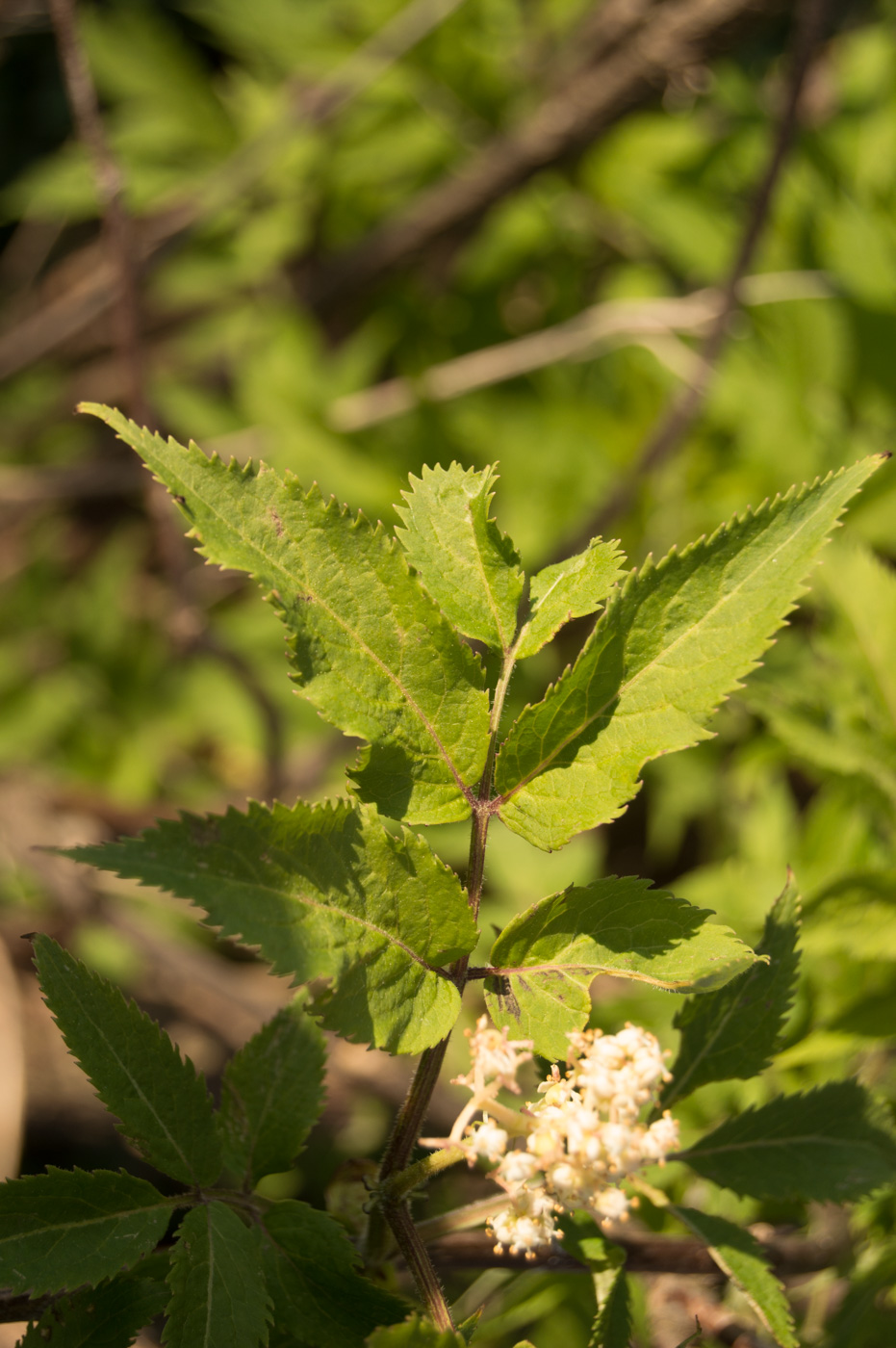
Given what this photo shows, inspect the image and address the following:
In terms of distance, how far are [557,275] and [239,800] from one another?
1.86 m

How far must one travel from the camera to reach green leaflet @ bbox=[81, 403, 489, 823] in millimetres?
698

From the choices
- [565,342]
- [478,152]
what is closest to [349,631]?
[565,342]

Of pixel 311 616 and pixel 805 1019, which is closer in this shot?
pixel 311 616

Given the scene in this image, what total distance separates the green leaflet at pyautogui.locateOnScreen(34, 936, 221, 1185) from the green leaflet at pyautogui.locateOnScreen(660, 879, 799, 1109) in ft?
1.51

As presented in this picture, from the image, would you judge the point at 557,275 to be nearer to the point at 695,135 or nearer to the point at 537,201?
the point at 537,201

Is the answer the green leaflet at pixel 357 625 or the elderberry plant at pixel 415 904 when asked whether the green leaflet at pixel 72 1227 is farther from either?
the green leaflet at pixel 357 625

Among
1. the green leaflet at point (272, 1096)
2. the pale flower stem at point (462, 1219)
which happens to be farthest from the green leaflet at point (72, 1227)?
the pale flower stem at point (462, 1219)

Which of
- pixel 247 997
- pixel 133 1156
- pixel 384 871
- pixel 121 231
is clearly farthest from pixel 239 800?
pixel 384 871

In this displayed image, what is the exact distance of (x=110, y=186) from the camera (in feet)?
6.64

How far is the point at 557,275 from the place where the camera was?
9.77ft

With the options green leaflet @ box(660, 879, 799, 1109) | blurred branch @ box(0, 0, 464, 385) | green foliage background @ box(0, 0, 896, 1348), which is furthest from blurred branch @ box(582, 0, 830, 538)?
green leaflet @ box(660, 879, 799, 1109)

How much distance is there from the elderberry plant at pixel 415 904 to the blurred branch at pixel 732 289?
5.46 ft

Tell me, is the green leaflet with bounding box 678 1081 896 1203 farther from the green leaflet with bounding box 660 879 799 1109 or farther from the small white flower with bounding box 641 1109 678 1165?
the small white flower with bounding box 641 1109 678 1165

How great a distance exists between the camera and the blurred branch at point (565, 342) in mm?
2547
